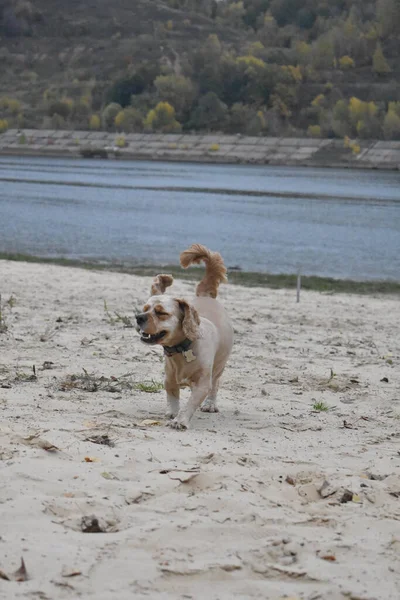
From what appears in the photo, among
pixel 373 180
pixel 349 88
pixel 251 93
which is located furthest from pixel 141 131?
pixel 373 180

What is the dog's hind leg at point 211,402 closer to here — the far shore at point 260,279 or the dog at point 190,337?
the dog at point 190,337

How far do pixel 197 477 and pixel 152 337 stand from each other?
4.58 feet

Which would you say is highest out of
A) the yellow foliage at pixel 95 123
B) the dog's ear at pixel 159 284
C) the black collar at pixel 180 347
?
the dog's ear at pixel 159 284

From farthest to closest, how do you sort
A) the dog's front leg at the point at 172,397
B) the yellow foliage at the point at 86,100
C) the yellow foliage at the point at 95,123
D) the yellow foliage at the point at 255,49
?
the yellow foliage at the point at 255,49 < the yellow foliage at the point at 86,100 < the yellow foliage at the point at 95,123 < the dog's front leg at the point at 172,397

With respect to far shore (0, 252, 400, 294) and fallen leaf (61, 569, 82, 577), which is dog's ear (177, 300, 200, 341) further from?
far shore (0, 252, 400, 294)

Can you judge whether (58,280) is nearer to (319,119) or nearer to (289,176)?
(289,176)

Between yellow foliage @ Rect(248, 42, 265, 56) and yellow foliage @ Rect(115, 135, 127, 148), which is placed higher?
yellow foliage @ Rect(248, 42, 265, 56)

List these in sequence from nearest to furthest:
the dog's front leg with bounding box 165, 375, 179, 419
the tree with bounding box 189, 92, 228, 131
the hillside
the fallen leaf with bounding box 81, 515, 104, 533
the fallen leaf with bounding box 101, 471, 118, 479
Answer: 1. the fallen leaf with bounding box 81, 515, 104, 533
2. the fallen leaf with bounding box 101, 471, 118, 479
3. the dog's front leg with bounding box 165, 375, 179, 419
4. the hillside
5. the tree with bounding box 189, 92, 228, 131

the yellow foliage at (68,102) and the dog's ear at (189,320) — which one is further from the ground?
the yellow foliage at (68,102)

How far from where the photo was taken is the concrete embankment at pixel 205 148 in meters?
114

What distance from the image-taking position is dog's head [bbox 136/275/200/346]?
639 centimetres

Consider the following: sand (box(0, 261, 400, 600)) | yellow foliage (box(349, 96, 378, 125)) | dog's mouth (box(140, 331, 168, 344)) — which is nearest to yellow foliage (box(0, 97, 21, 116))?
yellow foliage (box(349, 96, 378, 125))

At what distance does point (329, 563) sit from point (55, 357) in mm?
Result: 4581

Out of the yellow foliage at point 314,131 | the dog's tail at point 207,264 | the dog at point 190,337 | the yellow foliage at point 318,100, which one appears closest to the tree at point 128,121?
the yellow foliage at point 314,131
